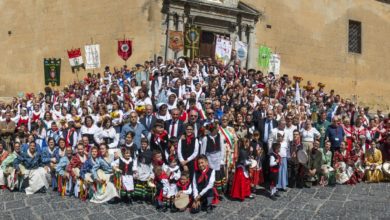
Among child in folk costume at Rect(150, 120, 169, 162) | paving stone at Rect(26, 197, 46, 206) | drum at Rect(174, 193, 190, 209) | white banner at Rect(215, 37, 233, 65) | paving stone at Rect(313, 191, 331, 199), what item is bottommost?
paving stone at Rect(26, 197, 46, 206)

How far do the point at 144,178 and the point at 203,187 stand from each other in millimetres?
1118

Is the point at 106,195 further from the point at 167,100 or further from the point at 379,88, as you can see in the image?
the point at 379,88

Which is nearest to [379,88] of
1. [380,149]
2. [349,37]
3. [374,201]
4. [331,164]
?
[349,37]

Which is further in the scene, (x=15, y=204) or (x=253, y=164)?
(x=253, y=164)

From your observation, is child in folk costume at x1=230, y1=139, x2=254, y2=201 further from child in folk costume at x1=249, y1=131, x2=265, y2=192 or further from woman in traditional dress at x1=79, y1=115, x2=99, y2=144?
woman in traditional dress at x1=79, y1=115, x2=99, y2=144

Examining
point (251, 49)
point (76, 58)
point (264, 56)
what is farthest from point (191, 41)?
point (76, 58)

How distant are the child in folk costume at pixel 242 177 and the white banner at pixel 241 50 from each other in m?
8.03

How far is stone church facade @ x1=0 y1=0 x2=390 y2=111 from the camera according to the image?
1465 centimetres

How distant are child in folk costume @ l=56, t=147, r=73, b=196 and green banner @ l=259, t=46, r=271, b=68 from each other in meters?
10.5

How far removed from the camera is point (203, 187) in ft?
22.0

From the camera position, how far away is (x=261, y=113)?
885cm

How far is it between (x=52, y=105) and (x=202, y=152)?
5821 millimetres

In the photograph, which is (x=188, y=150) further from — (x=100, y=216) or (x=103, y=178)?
(x=100, y=216)

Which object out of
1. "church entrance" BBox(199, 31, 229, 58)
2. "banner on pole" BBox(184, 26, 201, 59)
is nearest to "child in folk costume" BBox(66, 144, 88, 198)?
"banner on pole" BBox(184, 26, 201, 59)
